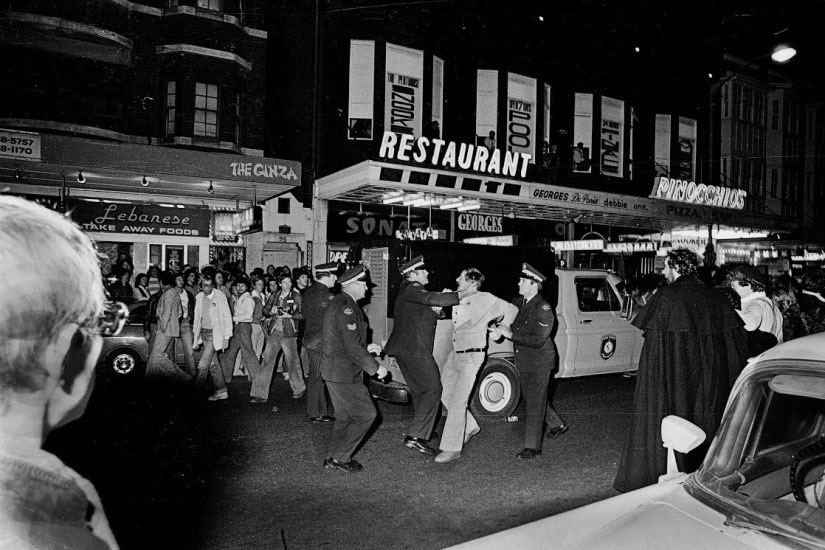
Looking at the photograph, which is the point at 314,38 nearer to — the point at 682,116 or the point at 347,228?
the point at 347,228

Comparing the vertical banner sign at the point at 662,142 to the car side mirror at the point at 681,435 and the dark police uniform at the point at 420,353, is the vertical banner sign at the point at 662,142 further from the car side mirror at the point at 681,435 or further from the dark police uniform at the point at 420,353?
the car side mirror at the point at 681,435

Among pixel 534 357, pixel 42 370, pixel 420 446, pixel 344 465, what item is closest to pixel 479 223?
pixel 534 357

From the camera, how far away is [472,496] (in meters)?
5.47

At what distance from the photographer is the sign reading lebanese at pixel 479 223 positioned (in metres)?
20.4

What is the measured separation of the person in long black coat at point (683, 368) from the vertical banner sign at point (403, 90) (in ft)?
46.2

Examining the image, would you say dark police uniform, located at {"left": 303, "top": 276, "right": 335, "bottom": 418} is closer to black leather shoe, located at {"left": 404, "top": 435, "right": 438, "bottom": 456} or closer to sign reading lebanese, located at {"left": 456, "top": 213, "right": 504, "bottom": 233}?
black leather shoe, located at {"left": 404, "top": 435, "right": 438, "bottom": 456}

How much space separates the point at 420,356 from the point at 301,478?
1.74 m

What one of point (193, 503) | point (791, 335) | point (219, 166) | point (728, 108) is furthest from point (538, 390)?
point (728, 108)

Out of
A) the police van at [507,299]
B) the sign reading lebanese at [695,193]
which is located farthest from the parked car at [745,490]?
the sign reading lebanese at [695,193]

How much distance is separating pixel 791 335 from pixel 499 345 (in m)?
3.98

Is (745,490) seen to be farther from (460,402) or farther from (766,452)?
(460,402)

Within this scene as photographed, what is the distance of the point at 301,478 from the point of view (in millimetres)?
5914

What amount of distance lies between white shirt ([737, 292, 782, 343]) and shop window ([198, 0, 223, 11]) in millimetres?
16485

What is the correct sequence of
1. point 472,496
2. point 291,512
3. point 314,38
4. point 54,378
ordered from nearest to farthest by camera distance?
point 54,378 → point 291,512 → point 472,496 → point 314,38
